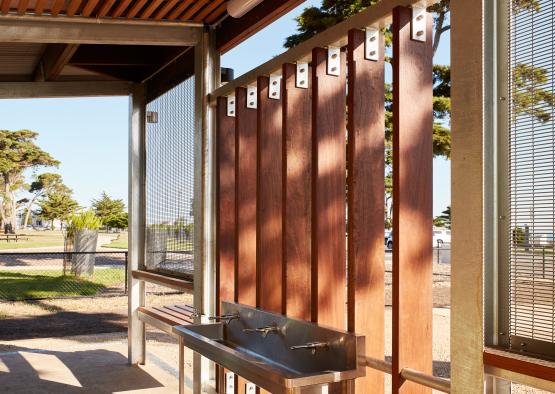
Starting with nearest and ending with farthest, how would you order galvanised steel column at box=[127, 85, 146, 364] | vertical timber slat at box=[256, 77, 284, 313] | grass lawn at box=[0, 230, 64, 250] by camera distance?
1. vertical timber slat at box=[256, 77, 284, 313]
2. galvanised steel column at box=[127, 85, 146, 364]
3. grass lawn at box=[0, 230, 64, 250]

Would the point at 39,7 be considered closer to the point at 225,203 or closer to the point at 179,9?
the point at 179,9

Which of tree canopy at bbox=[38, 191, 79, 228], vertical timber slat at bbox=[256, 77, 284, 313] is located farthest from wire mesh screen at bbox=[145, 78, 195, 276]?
tree canopy at bbox=[38, 191, 79, 228]

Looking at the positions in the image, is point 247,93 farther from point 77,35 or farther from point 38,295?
point 38,295

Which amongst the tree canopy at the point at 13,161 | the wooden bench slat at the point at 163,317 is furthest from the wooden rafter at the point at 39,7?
the tree canopy at the point at 13,161

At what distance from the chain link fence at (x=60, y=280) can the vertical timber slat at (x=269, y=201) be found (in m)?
8.80

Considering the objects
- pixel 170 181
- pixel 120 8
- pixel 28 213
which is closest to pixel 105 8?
pixel 120 8

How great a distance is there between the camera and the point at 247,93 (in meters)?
3.89

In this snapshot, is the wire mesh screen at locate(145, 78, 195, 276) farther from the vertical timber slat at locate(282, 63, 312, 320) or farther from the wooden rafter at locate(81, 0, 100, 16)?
the vertical timber slat at locate(282, 63, 312, 320)

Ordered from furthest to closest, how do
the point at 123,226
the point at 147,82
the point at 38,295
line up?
the point at 123,226
the point at 38,295
the point at 147,82

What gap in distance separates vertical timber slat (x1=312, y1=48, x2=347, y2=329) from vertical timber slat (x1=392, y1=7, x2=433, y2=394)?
547 mm

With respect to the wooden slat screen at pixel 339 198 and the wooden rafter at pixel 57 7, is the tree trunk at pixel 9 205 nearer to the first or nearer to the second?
the wooden rafter at pixel 57 7

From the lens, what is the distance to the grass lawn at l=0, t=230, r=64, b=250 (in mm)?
30047

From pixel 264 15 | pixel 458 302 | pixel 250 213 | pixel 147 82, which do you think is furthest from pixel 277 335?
pixel 147 82

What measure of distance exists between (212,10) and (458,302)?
270 cm
